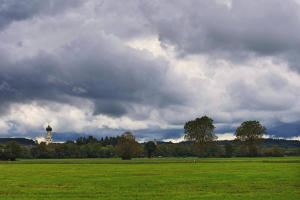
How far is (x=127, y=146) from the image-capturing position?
14312cm

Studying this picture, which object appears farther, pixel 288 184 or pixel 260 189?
pixel 288 184

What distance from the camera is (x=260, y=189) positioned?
106 ft

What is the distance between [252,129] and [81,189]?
13045 centimetres

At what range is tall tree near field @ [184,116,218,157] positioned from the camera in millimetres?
149125

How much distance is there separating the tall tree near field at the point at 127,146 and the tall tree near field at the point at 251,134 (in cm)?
4647

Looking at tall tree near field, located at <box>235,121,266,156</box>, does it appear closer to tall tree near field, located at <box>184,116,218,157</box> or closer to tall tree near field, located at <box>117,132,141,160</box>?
tall tree near field, located at <box>184,116,218,157</box>

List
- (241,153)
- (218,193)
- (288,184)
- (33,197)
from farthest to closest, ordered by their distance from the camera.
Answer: (241,153) → (288,184) → (218,193) → (33,197)

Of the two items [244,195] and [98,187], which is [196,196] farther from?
[98,187]

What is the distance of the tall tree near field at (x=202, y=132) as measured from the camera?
149125mm


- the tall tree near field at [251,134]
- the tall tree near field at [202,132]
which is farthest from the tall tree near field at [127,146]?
the tall tree near field at [251,134]

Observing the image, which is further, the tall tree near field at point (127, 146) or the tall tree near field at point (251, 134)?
the tall tree near field at point (251, 134)

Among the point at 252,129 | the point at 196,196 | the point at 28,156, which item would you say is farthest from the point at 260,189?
the point at 28,156

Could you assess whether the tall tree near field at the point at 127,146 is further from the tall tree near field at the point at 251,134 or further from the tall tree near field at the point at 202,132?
the tall tree near field at the point at 251,134

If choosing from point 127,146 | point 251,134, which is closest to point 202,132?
point 251,134
